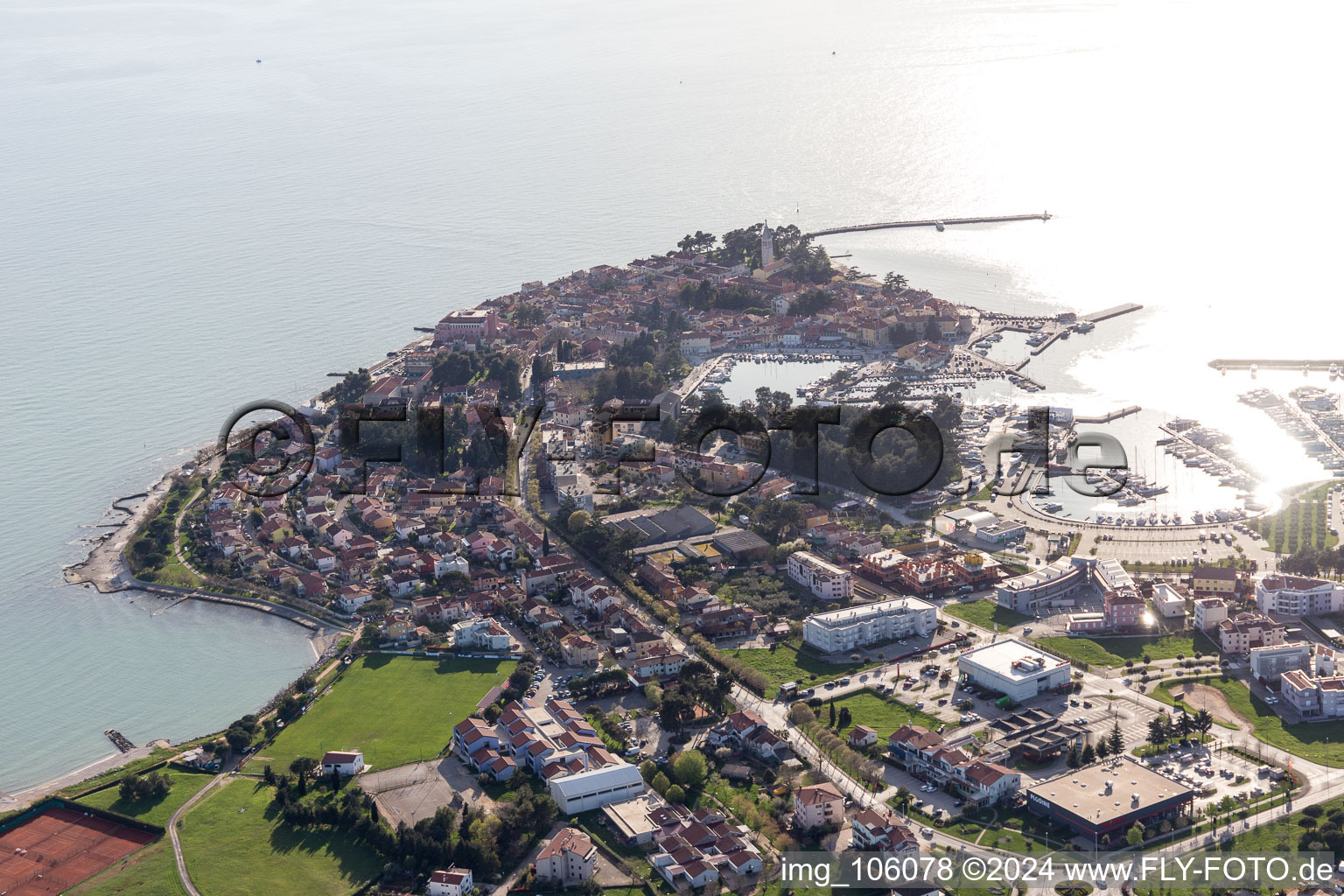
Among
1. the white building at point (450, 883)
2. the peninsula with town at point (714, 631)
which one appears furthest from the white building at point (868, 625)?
the white building at point (450, 883)

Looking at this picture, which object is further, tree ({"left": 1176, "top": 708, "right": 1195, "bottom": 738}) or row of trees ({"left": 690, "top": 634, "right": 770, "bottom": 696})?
row of trees ({"left": 690, "top": 634, "right": 770, "bottom": 696})

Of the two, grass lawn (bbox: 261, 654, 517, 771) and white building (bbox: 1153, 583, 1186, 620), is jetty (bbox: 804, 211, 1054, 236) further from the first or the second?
grass lawn (bbox: 261, 654, 517, 771)

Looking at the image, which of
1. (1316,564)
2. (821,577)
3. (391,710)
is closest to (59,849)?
(391,710)

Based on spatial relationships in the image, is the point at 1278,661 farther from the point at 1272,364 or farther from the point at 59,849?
the point at 59,849

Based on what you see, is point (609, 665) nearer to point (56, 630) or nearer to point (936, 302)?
point (56, 630)

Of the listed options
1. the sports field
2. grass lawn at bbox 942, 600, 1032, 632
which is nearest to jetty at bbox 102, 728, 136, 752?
the sports field
